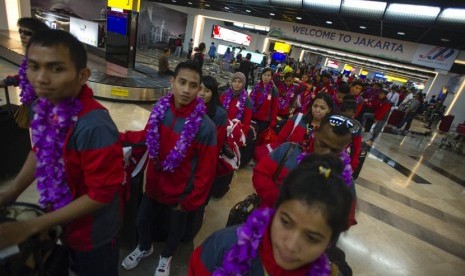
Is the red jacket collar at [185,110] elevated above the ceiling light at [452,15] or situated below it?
below

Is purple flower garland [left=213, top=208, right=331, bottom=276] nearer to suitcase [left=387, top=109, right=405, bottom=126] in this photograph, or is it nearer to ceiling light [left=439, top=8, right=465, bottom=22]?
ceiling light [left=439, top=8, right=465, bottom=22]

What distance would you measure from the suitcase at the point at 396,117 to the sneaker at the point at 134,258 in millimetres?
13414

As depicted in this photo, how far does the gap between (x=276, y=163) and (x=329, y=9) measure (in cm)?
953

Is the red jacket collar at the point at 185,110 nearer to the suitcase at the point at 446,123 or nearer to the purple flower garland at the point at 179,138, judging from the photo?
the purple flower garland at the point at 179,138

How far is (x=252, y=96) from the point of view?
5.07m

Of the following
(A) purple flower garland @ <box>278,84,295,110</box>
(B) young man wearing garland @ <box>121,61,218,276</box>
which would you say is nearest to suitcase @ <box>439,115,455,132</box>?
(A) purple flower garland @ <box>278,84,295,110</box>

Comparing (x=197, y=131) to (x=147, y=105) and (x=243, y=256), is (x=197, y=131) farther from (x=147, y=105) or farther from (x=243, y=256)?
(x=147, y=105)

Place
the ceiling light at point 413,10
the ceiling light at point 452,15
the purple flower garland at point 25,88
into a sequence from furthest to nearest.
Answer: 1. the ceiling light at point 413,10
2. the ceiling light at point 452,15
3. the purple flower garland at point 25,88

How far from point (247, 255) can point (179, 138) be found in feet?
3.97

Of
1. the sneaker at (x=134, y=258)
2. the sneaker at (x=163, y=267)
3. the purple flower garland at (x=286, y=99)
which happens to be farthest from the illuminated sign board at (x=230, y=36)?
the sneaker at (x=163, y=267)

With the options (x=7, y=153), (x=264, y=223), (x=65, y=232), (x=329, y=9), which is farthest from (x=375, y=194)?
(x=329, y=9)

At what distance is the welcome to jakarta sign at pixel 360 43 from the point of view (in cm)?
1152

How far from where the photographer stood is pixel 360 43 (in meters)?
12.3

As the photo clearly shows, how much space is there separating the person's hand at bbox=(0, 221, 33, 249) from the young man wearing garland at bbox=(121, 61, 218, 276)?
1075 mm
